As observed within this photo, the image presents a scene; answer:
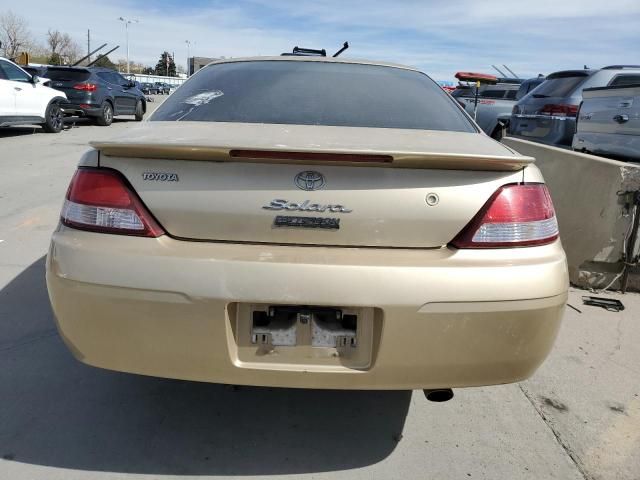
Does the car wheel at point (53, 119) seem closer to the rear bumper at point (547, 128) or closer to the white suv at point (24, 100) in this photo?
the white suv at point (24, 100)

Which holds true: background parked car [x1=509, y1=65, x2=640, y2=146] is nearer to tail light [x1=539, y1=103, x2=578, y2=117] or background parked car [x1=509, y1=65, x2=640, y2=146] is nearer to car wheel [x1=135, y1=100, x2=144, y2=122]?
tail light [x1=539, y1=103, x2=578, y2=117]

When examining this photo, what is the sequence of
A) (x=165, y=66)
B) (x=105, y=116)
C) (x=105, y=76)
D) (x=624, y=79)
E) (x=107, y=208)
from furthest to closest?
(x=165, y=66), (x=105, y=76), (x=105, y=116), (x=624, y=79), (x=107, y=208)

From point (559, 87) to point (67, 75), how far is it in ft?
41.2

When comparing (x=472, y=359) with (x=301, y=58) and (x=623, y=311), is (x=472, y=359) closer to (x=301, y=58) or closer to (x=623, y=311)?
(x=301, y=58)

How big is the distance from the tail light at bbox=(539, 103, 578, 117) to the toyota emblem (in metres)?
7.13

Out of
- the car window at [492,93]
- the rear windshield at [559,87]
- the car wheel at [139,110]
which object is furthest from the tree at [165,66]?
the rear windshield at [559,87]

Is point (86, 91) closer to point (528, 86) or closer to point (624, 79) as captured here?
point (528, 86)

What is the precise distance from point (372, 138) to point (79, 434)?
1.70 metres

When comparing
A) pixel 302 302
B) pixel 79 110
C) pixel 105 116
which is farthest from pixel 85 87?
pixel 302 302

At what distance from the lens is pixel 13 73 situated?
11.9m

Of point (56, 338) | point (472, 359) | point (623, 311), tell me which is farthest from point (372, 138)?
point (623, 311)

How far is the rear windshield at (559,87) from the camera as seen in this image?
812cm

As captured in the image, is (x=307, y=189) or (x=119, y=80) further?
(x=119, y=80)

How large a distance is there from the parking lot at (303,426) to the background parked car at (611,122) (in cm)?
346
